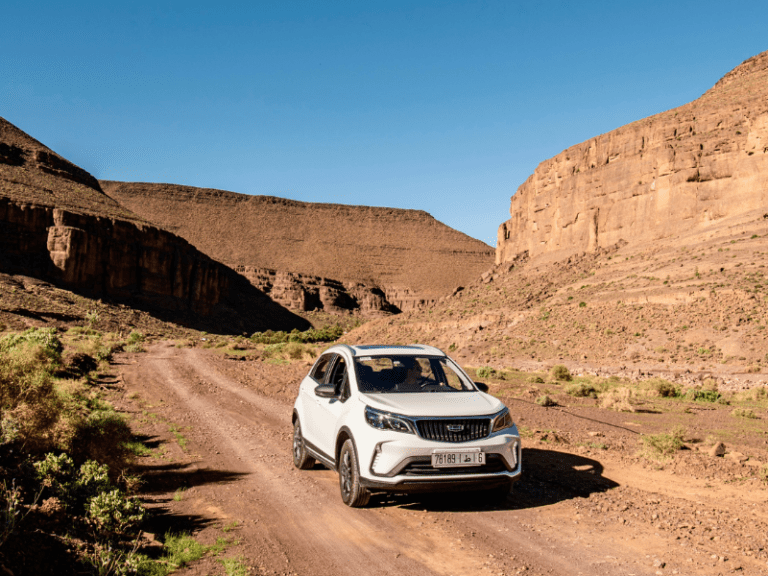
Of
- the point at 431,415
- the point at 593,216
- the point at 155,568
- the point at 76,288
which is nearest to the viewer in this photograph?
the point at 155,568

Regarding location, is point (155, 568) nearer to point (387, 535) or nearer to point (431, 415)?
point (387, 535)

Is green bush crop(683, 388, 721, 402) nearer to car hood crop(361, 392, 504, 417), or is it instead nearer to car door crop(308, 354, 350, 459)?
car hood crop(361, 392, 504, 417)

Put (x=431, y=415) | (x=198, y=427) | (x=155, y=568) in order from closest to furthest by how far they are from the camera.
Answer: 1. (x=155, y=568)
2. (x=431, y=415)
3. (x=198, y=427)

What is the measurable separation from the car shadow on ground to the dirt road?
0.02 meters

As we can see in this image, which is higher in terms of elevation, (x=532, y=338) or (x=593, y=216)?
(x=593, y=216)

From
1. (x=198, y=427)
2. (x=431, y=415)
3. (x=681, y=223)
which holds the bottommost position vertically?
(x=198, y=427)

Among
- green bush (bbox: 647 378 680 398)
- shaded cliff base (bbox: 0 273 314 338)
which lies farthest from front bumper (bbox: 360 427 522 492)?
shaded cliff base (bbox: 0 273 314 338)

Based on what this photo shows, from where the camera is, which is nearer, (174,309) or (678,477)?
(678,477)

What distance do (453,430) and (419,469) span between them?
51 cm

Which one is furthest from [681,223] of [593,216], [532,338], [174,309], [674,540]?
[174,309]

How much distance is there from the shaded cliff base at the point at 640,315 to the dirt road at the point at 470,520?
73.1 ft

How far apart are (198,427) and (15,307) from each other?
4753 centimetres

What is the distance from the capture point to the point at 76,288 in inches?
2795

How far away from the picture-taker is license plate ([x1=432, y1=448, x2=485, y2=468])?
5.96 m
